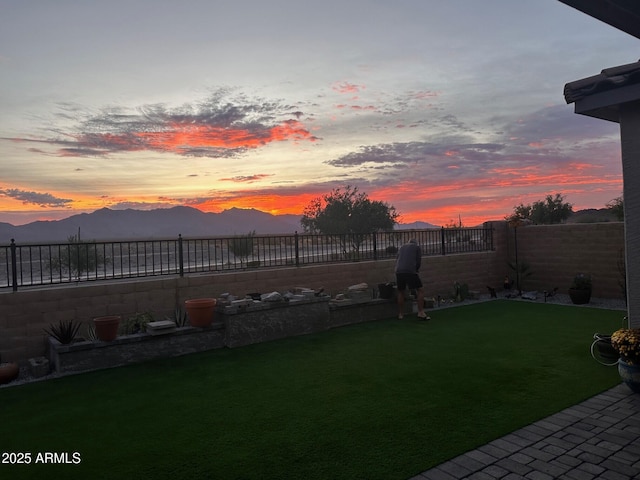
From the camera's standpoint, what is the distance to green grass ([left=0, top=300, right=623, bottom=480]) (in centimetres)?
380

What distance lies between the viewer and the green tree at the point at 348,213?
44.4 metres

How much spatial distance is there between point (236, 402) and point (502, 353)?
4.53 metres

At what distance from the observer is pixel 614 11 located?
2367mm

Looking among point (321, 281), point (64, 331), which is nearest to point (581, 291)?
point (321, 281)

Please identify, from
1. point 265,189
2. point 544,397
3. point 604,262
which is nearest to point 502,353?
point 544,397

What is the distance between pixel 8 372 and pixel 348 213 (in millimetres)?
39054

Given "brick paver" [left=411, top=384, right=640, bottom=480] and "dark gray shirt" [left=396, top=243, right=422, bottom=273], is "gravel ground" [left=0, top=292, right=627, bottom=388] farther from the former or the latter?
"brick paver" [left=411, top=384, right=640, bottom=480]

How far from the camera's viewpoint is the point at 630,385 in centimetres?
523

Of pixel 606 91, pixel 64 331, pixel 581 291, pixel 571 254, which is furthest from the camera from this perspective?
pixel 571 254

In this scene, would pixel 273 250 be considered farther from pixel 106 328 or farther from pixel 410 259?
pixel 106 328

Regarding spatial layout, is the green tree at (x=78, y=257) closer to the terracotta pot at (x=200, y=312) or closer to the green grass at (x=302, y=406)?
the terracotta pot at (x=200, y=312)

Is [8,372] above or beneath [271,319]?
beneath

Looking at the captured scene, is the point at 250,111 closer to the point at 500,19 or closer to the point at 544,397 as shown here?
the point at 500,19

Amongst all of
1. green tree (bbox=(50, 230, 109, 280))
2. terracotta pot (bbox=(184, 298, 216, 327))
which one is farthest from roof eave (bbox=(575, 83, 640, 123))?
green tree (bbox=(50, 230, 109, 280))
